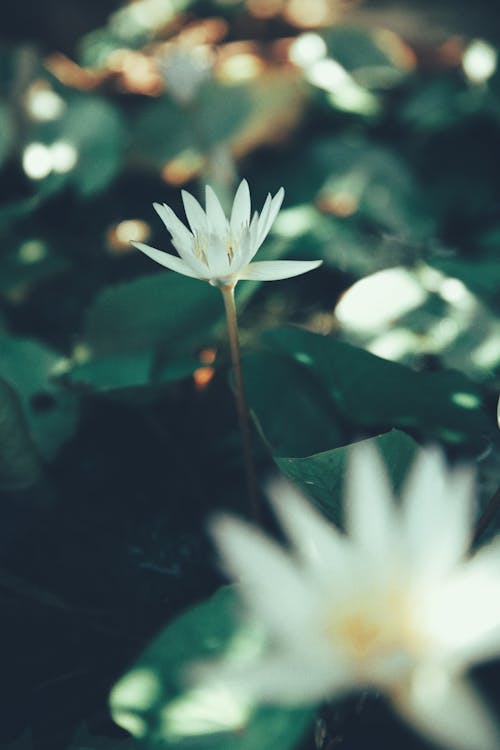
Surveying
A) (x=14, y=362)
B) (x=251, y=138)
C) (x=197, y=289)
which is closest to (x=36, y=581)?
(x=14, y=362)

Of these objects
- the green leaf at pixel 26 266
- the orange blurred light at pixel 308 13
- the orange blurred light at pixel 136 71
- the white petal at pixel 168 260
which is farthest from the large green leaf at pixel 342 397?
the orange blurred light at pixel 308 13

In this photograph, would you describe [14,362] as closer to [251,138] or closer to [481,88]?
[251,138]

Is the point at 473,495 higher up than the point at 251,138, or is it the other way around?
the point at 251,138

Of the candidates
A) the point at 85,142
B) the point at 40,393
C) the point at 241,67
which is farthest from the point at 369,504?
the point at 241,67

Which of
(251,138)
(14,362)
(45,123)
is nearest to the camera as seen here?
(14,362)

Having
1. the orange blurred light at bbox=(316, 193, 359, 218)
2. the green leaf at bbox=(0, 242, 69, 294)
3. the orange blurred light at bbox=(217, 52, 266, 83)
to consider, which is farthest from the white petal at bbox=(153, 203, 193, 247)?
the orange blurred light at bbox=(217, 52, 266, 83)

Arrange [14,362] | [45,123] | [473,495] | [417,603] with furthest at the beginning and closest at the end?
[45,123] → [14,362] → [473,495] → [417,603]

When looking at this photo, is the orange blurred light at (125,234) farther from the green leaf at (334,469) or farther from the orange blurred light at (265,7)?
the orange blurred light at (265,7)
